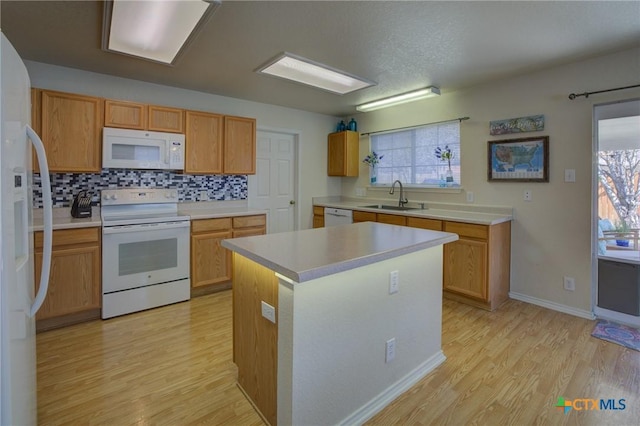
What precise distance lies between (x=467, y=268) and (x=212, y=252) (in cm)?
261

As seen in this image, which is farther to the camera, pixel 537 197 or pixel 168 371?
pixel 537 197

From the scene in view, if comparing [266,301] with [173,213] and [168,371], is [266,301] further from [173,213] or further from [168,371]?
[173,213]

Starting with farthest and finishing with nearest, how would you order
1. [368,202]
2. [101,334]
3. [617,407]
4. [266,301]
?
[368,202]
[101,334]
[617,407]
[266,301]

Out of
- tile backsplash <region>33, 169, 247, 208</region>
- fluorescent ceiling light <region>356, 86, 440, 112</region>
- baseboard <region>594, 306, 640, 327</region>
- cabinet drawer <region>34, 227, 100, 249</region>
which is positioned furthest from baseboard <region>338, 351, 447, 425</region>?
Result: tile backsplash <region>33, 169, 247, 208</region>

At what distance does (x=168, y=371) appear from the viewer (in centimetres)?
208

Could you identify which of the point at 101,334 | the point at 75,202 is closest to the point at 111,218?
the point at 75,202

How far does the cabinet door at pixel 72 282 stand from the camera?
2.60 metres

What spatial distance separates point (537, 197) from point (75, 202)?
4397 millimetres

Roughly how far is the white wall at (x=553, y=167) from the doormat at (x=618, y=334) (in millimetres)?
220

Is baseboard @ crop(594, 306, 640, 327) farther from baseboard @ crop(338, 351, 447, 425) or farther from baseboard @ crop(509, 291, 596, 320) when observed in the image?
baseboard @ crop(338, 351, 447, 425)

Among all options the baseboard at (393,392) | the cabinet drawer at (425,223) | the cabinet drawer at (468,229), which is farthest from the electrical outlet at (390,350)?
the cabinet drawer at (425,223)

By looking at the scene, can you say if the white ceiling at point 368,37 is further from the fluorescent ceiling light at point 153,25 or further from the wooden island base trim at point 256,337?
the wooden island base trim at point 256,337

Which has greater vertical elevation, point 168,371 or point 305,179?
point 305,179

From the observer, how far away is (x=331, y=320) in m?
1.52
